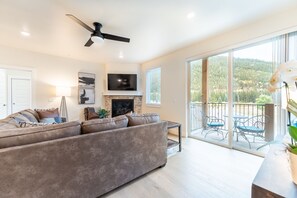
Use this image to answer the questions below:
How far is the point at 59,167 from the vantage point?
4.54 feet

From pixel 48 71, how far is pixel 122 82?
8.19 feet

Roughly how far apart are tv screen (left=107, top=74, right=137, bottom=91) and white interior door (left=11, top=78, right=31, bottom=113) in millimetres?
2525

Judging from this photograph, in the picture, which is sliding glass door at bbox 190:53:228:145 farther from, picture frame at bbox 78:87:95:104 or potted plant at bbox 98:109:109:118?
picture frame at bbox 78:87:95:104

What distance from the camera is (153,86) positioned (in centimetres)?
582

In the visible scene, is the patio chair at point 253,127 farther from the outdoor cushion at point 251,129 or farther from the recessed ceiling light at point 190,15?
the recessed ceiling light at point 190,15

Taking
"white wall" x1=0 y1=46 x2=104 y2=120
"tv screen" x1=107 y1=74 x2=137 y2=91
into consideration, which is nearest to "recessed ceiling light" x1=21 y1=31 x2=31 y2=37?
"white wall" x1=0 y1=46 x2=104 y2=120

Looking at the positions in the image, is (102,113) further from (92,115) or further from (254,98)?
(254,98)

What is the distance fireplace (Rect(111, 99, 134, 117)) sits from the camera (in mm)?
6043

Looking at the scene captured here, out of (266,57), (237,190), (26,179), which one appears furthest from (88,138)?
(266,57)

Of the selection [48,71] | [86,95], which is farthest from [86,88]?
[48,71]

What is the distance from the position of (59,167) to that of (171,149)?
2110 millimetres

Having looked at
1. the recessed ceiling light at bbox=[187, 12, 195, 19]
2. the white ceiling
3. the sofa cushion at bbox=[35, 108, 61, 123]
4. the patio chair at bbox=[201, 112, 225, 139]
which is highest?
the white ceiling

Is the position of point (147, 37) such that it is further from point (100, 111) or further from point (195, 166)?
point (100, 111)

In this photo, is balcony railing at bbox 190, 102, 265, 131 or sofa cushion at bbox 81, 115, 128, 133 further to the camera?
balcony railing at bbox 190, 102, 265, 131
